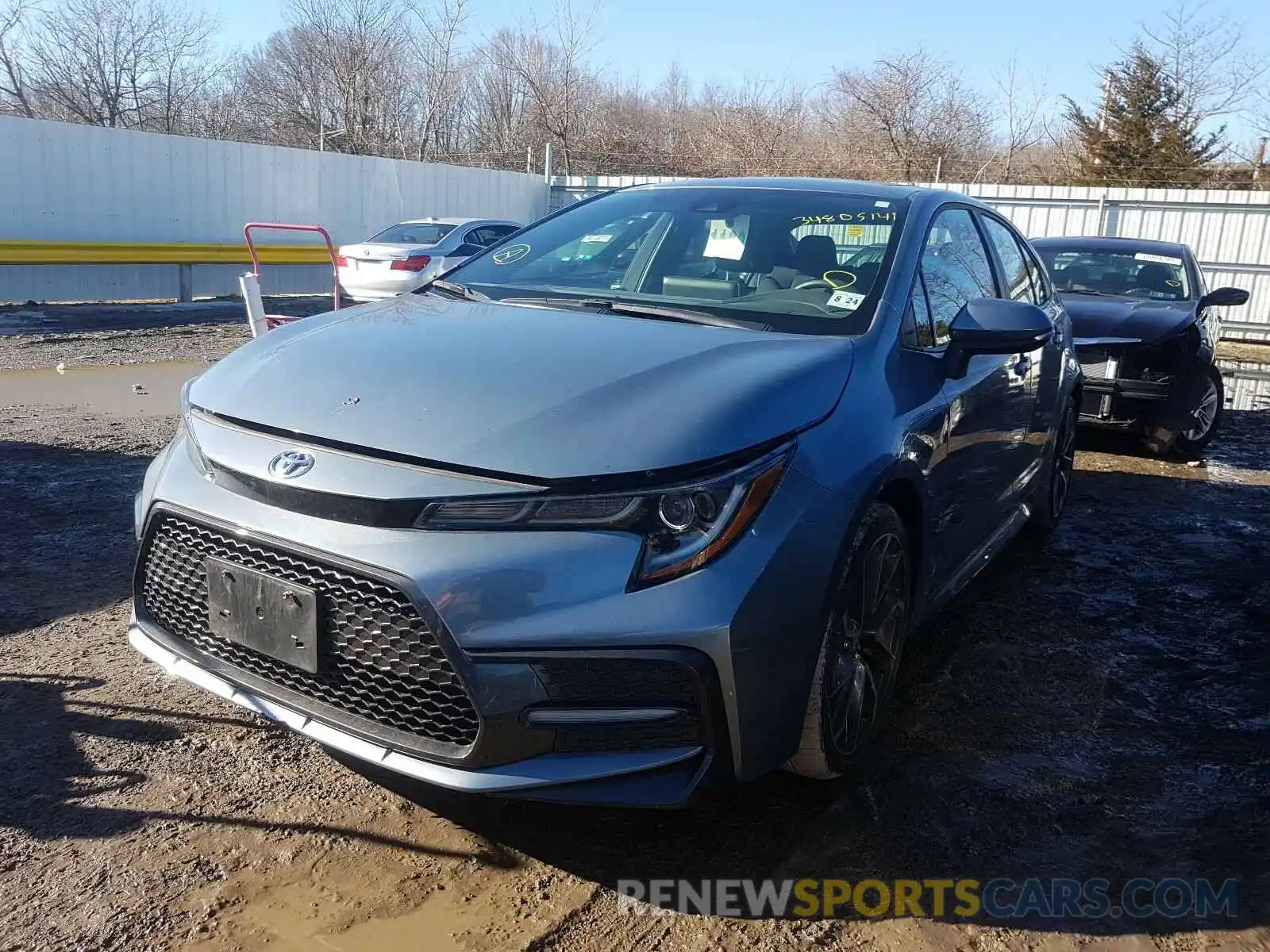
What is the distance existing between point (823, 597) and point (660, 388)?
616mm

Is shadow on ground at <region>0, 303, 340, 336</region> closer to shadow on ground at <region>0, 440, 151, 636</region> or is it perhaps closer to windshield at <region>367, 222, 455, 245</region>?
windshield at <region>367, 222, 455, 245</region>

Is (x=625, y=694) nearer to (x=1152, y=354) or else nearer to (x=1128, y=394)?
(x=1128, y=394)

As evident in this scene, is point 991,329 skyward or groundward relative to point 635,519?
skyward

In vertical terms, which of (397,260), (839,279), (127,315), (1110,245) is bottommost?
(127,315)

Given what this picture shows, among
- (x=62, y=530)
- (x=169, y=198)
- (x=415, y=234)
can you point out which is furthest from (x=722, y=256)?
(x=169, y=198)

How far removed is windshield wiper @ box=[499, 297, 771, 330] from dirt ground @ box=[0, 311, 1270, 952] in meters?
1.33

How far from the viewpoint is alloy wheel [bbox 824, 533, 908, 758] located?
8.61ft

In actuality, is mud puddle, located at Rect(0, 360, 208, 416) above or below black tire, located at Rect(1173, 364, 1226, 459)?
below

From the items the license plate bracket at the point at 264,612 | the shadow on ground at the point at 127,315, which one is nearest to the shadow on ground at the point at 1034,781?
the license plate bracket at the point at 264,612

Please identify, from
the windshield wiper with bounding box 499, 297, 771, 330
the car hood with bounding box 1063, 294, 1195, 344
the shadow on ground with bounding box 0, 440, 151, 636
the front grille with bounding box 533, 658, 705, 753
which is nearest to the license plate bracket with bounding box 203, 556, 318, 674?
the front grille with bounding box 533, 658, 705, 753

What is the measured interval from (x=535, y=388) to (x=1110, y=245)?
784 centimetres

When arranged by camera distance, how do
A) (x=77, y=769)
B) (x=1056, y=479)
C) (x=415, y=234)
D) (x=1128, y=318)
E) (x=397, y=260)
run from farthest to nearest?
1. (x=415, y=234)
2. (x=397, y=260)
3. (x=1128, y=318)
4. (x=1056, y=479)
5. (x=77, y=769)

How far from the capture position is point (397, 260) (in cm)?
1334

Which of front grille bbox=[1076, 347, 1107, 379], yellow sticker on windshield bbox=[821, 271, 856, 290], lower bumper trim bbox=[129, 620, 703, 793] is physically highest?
yellow sticker on windshield bbox=[821, 271, 856, 290]
